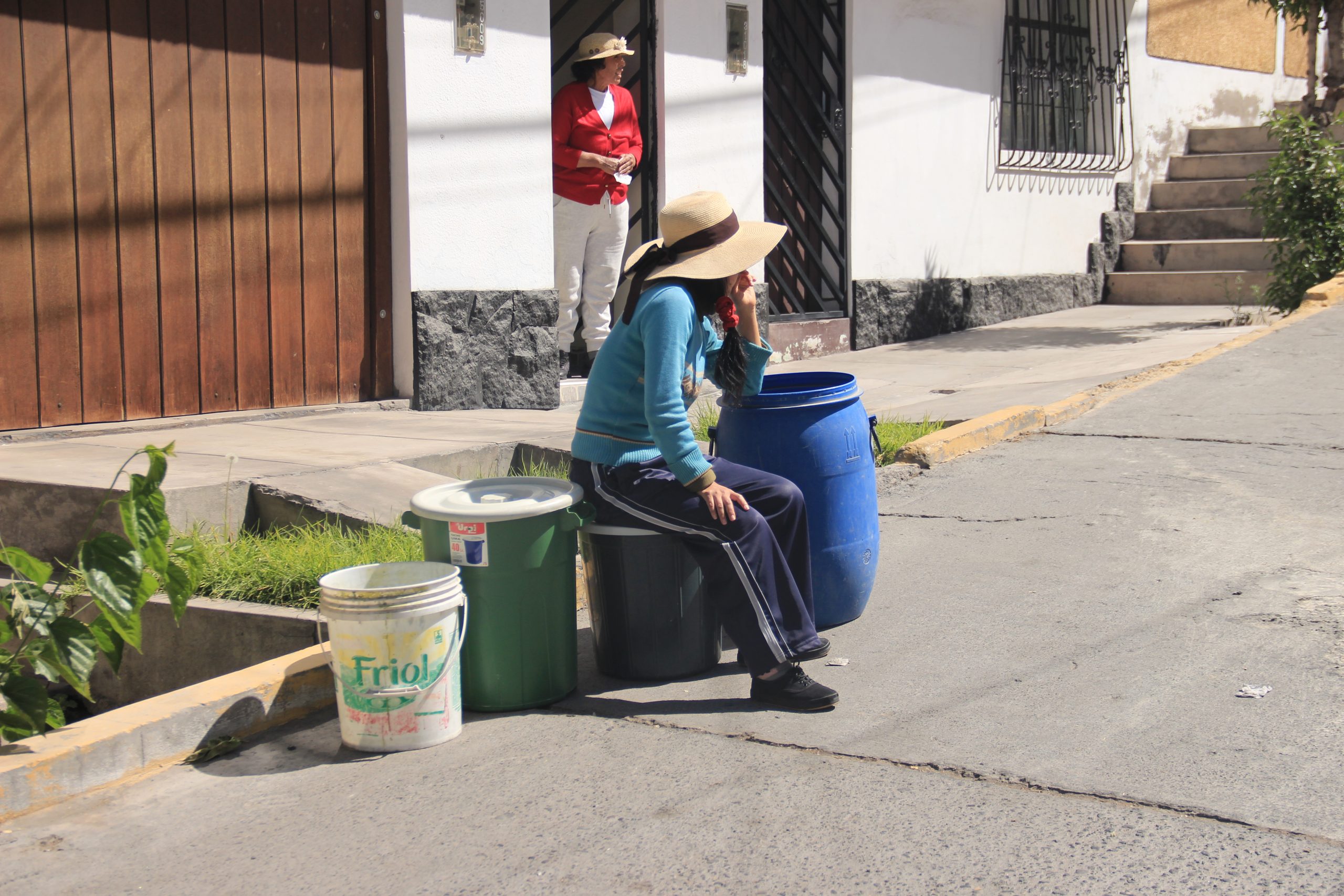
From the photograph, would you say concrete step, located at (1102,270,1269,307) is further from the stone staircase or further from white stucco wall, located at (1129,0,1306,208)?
white stucco wall, located at (1129,0,1306,208)

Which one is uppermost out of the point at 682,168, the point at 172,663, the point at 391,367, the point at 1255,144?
the point at 1255,144

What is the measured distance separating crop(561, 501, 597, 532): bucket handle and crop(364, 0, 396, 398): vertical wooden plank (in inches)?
159

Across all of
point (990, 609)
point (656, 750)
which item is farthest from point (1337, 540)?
point (656, 750)

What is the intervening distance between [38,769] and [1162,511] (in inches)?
173

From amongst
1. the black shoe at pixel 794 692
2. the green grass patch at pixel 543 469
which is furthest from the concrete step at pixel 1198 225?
the black shoe at pixel 794 692

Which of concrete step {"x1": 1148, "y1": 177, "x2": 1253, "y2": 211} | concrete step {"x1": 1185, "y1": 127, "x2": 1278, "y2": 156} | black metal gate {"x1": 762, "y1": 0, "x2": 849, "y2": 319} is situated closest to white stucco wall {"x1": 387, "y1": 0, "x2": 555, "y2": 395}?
black metal gate {"x1": 762, "y1": 0, "x2": 849, "y2": 319}

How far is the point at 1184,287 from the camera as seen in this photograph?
43.6 ft

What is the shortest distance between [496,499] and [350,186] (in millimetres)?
4156

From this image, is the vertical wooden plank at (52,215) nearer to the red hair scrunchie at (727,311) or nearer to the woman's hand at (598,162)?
the woman's hand at (598,162)

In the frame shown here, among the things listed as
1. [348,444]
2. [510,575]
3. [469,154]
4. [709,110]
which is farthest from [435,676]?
[709,110]

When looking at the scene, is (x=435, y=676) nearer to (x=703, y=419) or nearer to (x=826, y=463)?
(x=826, y=463)

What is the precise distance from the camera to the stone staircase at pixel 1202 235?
42.4ft

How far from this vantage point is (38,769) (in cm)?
320

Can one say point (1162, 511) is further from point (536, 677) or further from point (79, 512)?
point (79, 512)
